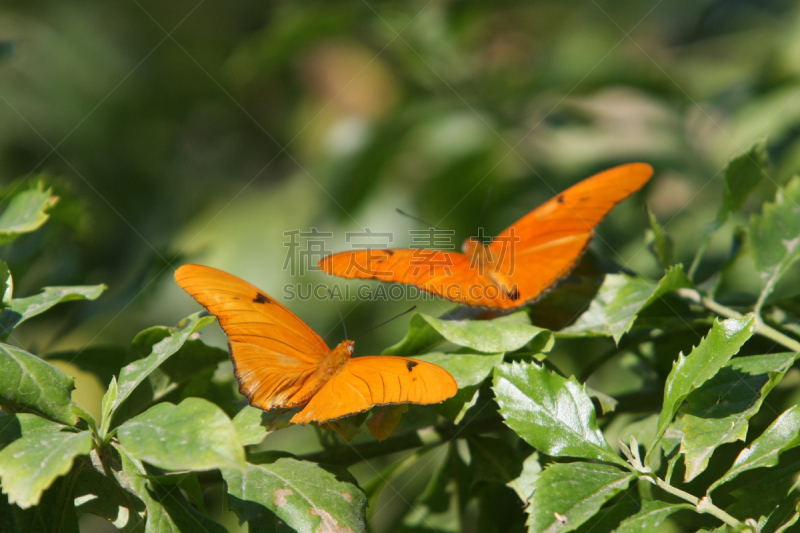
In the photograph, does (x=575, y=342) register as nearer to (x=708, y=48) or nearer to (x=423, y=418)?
(x=423, y=418)

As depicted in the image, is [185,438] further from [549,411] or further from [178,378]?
[549,411]

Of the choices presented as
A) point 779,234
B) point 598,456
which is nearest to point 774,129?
point 779,234

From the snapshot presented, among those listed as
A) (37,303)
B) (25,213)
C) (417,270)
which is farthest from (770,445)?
(25,213)

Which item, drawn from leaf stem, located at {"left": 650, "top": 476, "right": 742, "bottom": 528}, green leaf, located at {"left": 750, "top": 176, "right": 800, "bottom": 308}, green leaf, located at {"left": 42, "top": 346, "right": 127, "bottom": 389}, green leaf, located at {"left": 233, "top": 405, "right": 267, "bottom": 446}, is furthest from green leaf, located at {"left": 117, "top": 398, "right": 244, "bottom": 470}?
green leaf, located at {"left": 750, "top": 176, "right": 800, "bottom": 308}

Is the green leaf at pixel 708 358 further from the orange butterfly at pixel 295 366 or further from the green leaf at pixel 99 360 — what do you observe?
the green leaf at pixel 99 360

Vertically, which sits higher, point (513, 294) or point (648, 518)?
point (513, 294)

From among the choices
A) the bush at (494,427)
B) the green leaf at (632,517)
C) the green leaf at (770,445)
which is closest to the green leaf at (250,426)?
the bush at (494,427)
